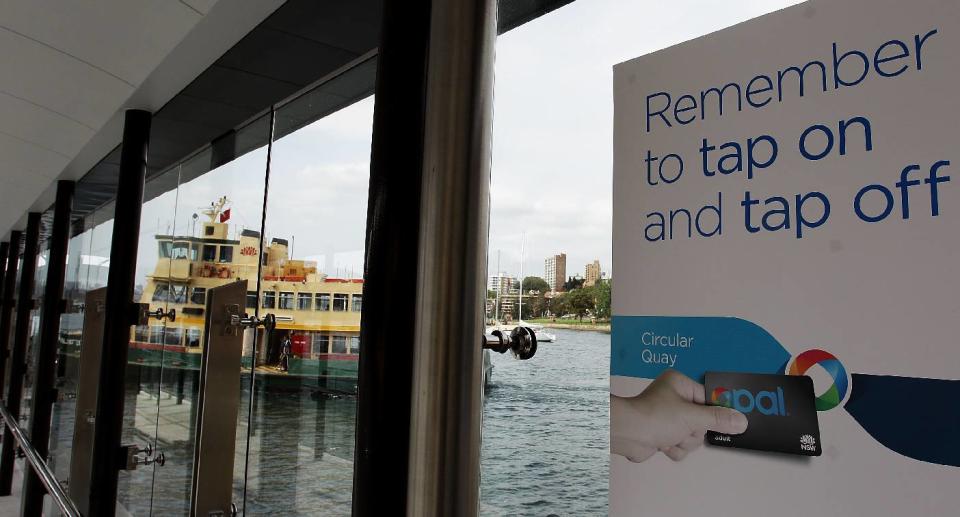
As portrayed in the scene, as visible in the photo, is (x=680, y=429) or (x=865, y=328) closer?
(x=865, y=328)

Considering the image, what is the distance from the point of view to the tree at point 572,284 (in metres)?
1.63

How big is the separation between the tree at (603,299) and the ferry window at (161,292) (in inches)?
90.5

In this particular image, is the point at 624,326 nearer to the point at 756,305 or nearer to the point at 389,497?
the point at 756,305

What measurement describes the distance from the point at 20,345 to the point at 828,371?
584 cm

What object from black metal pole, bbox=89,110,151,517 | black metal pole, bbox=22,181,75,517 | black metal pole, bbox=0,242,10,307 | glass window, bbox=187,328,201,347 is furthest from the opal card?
black metal pole, bbox=0,242,10,307

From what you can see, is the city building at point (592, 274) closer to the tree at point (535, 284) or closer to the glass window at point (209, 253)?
the tree at point (535, 284)

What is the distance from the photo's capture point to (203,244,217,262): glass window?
2656 mm

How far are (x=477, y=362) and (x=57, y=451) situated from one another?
502cm

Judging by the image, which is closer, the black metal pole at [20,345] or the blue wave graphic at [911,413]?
the blue wave graphic at [911,413]

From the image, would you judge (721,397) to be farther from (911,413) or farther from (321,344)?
(321,344)

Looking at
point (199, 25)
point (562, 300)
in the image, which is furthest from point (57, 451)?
point (562, 300)

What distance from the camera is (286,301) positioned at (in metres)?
2.25

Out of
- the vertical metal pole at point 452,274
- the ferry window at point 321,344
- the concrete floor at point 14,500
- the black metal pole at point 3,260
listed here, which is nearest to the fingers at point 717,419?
the vertical metal pole at point 452,274

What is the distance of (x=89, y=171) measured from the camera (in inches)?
153
